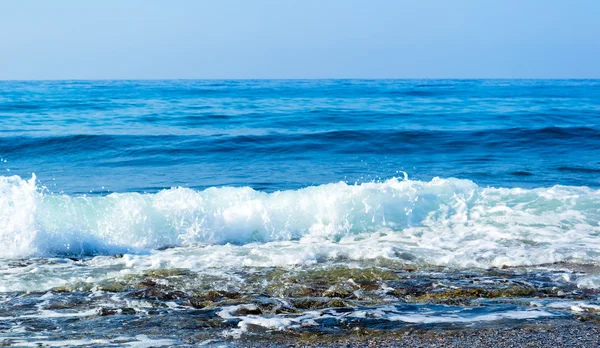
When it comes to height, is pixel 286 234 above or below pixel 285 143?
below

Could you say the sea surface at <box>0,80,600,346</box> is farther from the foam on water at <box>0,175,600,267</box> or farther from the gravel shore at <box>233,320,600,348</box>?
the gravel shore at <box>233,320,600,348</box>

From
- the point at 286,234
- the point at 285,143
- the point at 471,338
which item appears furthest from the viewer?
the point at 285,143

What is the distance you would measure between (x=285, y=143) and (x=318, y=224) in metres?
9.06

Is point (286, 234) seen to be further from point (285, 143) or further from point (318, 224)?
point (285, 143)

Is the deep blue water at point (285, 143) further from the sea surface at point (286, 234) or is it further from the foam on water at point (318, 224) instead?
the foam on water at point (318, 224)

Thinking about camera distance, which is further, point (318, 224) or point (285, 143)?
point (285, 143)

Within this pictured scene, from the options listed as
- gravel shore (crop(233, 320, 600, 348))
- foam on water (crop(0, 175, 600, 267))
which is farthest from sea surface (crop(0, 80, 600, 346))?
gravel shore (crop(233, 320, 600, 348))

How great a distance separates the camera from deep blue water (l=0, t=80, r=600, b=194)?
13906 millimetres

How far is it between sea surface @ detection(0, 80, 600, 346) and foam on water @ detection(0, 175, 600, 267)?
0.11 ft

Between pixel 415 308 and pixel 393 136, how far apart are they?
1442cm

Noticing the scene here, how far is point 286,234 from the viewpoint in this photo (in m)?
9.12

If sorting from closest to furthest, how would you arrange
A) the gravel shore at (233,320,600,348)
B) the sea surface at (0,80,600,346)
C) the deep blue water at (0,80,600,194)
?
the gravel shore at (233,320,600,348) → the sea surface at (0,80,600,346) → the deep blue water at (0,80,600,194)

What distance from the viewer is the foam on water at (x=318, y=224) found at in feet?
25.6

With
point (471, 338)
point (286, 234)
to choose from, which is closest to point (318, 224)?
point (286, 234)
